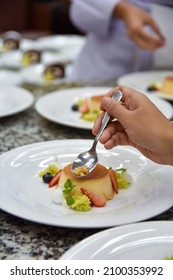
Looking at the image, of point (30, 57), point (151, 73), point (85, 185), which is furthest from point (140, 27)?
point (30, 57)

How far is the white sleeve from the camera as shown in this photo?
2168 millimetres

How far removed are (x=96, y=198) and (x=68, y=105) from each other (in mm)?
833

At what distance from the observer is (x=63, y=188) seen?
1112 mm

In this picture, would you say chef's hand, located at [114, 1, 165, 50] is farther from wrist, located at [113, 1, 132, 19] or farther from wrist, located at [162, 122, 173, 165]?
wrist, located at [162, 122, 173, 165]

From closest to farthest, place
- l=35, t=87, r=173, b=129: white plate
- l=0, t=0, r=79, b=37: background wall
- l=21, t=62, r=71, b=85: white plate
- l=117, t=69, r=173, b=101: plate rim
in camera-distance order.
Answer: l=35, t=87, r=173, b=129: white plate → l=117, t=69, r=173, b=101: plate rim → l=21, t=62, r=71, b=85: white plate → l=0, t=0, r=79, b=37: background wall

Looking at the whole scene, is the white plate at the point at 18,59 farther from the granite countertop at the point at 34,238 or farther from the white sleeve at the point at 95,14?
the granite countertop at the point at 34,238

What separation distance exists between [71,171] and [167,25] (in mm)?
1282

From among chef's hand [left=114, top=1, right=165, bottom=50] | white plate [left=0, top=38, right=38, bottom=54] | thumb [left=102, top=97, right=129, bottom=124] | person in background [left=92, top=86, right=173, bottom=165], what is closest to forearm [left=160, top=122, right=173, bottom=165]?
person in background [left=92, top=86, right=173, bottom=165]

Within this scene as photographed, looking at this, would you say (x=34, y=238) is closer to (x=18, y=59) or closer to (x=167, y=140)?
(x=167, y=140)

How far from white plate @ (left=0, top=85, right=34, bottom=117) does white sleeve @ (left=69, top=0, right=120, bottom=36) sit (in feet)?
1.79

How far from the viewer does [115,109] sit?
1078 millimetres

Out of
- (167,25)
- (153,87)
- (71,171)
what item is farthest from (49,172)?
(167,25)

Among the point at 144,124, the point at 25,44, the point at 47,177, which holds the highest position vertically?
the point at 144,124

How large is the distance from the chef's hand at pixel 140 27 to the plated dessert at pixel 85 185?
0.96 m
